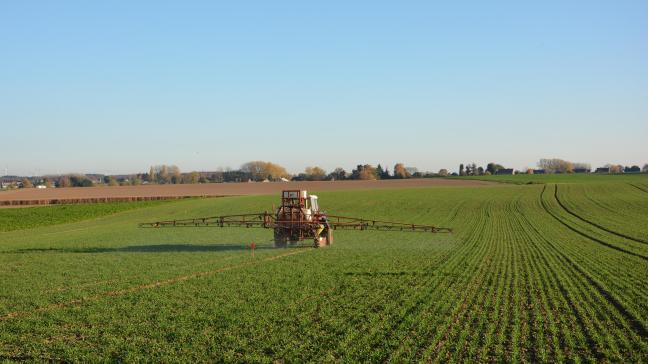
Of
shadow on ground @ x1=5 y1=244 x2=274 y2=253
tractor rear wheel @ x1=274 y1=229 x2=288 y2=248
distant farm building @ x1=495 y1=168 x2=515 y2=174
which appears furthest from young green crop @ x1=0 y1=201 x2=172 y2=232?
distant farm building @ x1=495 y1=168 x2=515 y2=174

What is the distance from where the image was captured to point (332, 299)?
56.6 ft

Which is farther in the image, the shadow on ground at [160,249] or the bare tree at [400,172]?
the bare tree at [400,172]

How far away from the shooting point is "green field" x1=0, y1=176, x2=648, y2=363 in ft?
41.1

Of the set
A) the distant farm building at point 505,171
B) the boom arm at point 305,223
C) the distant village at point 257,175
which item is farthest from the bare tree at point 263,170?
the boom arm at point 305,223

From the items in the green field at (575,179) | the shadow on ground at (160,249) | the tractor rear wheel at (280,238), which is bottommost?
the shadow on ground at (160,249)

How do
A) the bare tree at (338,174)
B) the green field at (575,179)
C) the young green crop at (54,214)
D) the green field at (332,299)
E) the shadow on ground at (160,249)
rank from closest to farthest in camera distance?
1. the green field at (332,299)
2. the shadow on ground at (160,249)
3. the young green crop at (54,214)
4. the green field at (575,179)
5. the bare tree at (338,174)

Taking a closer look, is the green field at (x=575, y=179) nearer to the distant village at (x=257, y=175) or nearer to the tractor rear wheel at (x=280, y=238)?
the distant village at (x=257, y=175)

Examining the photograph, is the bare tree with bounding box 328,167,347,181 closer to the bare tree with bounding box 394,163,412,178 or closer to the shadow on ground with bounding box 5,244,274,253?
the bare tree with bounding box 394,163,412,178

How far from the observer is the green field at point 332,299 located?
494 inches

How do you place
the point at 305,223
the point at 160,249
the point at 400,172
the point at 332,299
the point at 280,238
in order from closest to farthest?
the point at 332,299
the point at 305,223
the point at 280,238
the point at 160,249
the point at 400,172

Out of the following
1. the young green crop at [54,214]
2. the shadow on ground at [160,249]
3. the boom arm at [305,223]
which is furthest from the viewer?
the young green crop at [54,214]

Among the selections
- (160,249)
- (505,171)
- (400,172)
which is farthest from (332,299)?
(505,171)

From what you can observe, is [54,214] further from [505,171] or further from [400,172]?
[505,171]

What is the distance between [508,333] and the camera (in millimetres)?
13531
